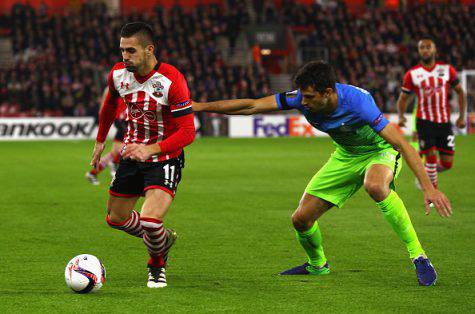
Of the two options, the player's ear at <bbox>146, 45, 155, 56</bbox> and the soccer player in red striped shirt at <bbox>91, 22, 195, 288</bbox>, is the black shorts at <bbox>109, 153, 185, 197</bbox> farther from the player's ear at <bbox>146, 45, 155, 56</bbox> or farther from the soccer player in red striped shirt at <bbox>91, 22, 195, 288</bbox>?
the player's ear at <bbox>146, 45, 155, 56</bbox>

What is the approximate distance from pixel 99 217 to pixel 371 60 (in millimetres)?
26935

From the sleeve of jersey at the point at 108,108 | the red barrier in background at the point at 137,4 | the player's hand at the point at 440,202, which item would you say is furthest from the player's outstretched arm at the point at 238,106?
the red barrier in background at the point at 137,4

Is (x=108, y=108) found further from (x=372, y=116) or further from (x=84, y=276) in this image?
(x=372, y=116)

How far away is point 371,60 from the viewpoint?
36.5 m

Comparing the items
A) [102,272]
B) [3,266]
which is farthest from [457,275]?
[3,266]

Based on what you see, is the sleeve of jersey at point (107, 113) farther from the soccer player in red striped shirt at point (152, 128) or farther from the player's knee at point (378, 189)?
the player's knee at point (378, 189)

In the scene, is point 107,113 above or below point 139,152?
above

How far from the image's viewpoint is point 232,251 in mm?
8445

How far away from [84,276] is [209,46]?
29.3 m

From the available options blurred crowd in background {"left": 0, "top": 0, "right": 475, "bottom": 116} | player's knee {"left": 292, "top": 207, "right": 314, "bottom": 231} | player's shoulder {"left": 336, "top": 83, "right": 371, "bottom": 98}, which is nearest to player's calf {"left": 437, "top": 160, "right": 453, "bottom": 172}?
player's knee {"left": 292, "top": 207, "right": 314, "bottom": 231}

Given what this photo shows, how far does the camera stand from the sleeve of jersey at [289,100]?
6.64 m

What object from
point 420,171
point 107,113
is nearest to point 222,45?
point 107,113

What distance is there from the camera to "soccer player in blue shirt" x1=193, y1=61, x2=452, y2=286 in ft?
20.9

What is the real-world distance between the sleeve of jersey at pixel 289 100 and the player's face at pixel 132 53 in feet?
3.57
